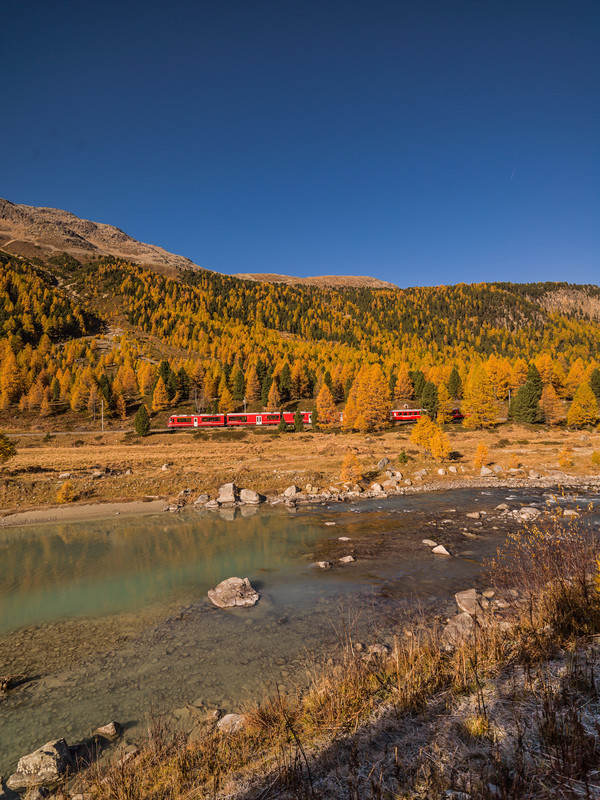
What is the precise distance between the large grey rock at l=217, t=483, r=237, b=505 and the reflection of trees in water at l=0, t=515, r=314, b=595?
155 inches

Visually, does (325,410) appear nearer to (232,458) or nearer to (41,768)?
(232,458)

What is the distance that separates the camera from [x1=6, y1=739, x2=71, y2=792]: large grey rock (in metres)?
6.69

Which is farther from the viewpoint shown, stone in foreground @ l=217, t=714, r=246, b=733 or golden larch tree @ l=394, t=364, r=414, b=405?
golden larch tree @ l=394, t=364, r=414, b=405

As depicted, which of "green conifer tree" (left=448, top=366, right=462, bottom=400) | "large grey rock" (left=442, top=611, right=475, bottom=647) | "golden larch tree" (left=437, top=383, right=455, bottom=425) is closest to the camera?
"large grey rock" (left=442, top=611, right=475, bottom=647)

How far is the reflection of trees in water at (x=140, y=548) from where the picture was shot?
1870cm

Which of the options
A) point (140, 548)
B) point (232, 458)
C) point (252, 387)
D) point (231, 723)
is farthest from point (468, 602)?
point (252, 387)

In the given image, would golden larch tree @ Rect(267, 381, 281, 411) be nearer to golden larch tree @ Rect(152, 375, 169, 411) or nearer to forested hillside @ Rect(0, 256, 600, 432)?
forested hillside @ Rect(0, 256, 600, 432)

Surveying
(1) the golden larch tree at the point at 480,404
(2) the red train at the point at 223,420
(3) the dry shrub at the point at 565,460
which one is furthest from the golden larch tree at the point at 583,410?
(2) the red train at the point at 223,420

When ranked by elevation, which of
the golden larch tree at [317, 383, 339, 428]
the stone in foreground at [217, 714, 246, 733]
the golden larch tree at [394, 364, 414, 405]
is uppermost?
the golden larch tree at [394, 364, 414, 405]

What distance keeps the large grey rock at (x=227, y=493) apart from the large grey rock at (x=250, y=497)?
78 centimetres

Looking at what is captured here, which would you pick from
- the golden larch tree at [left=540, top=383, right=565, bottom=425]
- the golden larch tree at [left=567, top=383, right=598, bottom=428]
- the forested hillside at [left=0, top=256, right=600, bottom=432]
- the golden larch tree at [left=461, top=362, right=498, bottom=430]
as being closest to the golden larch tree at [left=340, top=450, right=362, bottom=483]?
the forested hillside at [left=0, top=256, right=600, bottom=432]

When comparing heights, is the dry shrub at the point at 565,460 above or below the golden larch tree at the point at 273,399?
below

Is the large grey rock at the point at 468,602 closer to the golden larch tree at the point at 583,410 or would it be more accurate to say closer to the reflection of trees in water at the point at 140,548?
the reflection of trees in water at the point at 140,548

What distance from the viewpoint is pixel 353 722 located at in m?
5.36
